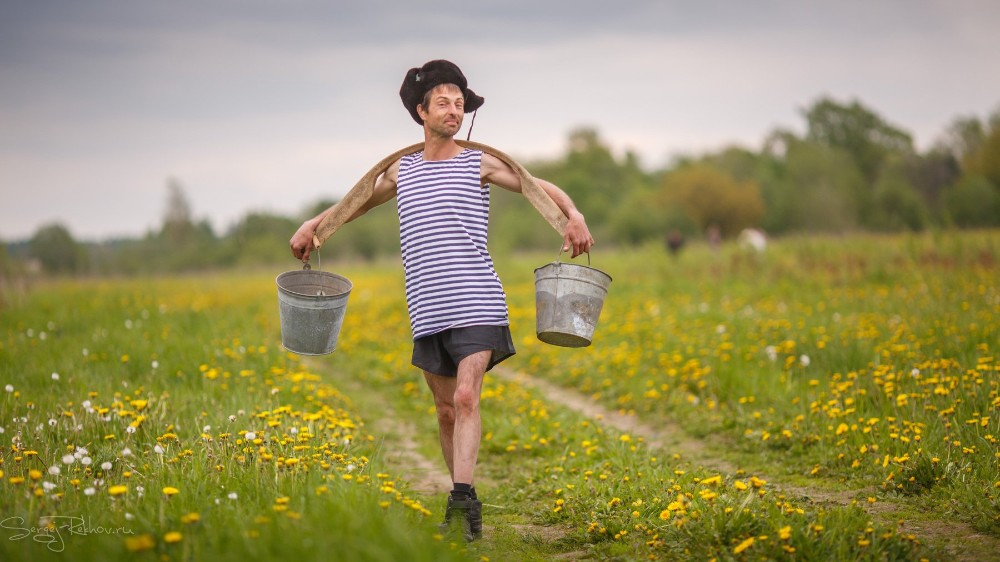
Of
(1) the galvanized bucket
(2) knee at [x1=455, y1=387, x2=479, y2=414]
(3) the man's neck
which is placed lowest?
(2) knee at [x1=455, y1=387, x2=479, y2=414]

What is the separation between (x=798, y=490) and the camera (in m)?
4.56

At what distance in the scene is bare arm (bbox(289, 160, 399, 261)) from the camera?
435 centimetres

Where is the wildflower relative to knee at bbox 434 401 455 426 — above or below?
below

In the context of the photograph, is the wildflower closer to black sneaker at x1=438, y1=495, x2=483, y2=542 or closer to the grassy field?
the grassy field

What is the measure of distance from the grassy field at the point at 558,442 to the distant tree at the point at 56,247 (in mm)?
41049

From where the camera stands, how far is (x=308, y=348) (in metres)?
4.32

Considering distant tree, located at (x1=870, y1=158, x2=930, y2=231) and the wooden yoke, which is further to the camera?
distant tree, located at (x1=870, y1=158, x2=930, y2=231)

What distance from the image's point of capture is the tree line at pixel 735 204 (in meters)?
42.9

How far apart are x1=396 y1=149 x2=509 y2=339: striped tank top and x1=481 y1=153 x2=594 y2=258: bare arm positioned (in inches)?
4.0

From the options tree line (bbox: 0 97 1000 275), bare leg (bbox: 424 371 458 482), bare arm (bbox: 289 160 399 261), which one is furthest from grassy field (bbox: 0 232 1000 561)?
tree line (bbox: 0 97 1000 275)

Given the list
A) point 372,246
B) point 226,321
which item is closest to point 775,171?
point 372,246

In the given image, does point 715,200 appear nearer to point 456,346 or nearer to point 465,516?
point 456,346

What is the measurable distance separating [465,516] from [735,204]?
50.9m

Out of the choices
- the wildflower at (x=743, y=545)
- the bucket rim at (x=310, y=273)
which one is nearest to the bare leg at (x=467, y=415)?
the bucket rim at (x=310, y=273)
